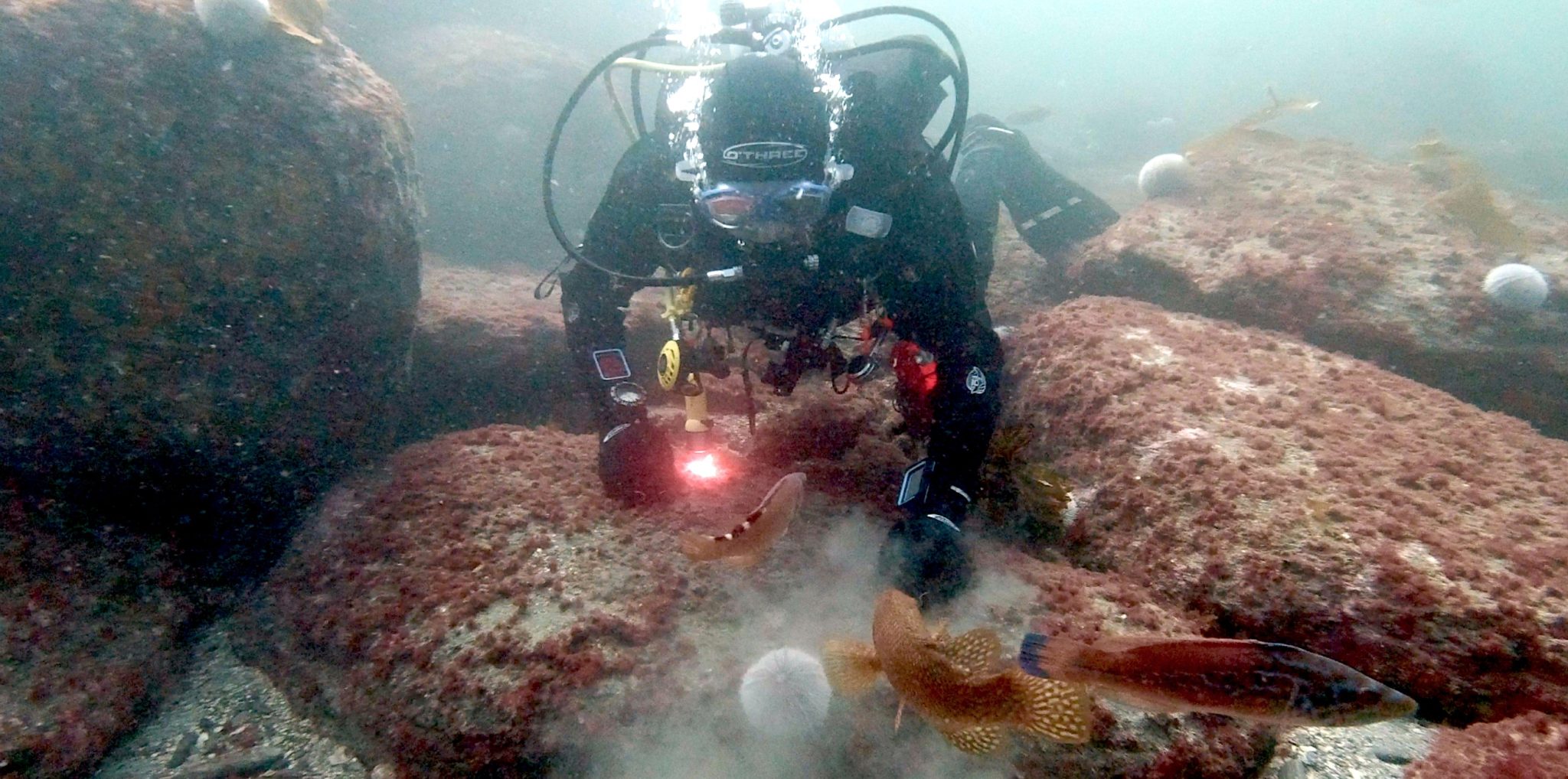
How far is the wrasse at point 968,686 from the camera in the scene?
196cm

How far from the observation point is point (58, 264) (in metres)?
3.39

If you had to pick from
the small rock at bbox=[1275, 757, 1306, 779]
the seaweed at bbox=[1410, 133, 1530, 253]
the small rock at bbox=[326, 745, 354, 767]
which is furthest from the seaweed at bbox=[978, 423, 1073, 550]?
the seaweed at bbox=[1410, 133, 1530, 253]

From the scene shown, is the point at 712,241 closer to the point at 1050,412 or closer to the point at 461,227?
the point at 1050,412

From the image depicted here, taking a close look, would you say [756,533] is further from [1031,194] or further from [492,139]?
[492,139]

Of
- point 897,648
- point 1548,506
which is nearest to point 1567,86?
point 1548,506

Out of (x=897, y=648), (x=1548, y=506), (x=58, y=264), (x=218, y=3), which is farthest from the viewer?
(x=218, y=3)

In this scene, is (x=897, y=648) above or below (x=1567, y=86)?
below

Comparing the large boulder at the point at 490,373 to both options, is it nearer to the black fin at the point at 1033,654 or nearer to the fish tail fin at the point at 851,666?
the fish tail fin at the point at 851,666

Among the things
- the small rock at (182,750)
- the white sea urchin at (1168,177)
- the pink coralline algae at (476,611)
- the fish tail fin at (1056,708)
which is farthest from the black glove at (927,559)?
the white sea urchin at (1168,177)

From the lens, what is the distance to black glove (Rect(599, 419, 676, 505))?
368 cm

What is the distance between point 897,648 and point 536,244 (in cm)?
1215

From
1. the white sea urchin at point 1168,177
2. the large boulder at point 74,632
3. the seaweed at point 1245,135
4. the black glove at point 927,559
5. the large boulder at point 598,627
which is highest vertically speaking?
the seaweed at point 1245,135

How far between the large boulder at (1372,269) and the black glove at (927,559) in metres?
3.83

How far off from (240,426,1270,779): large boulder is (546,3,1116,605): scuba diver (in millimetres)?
351
